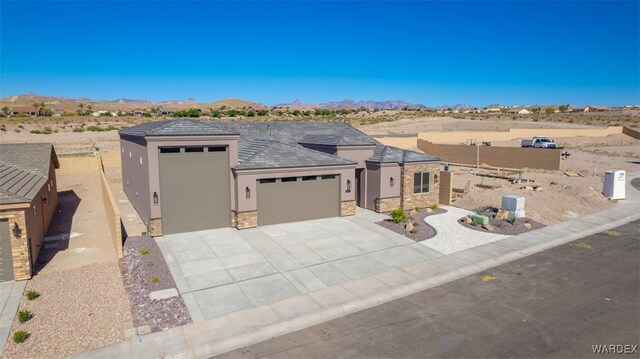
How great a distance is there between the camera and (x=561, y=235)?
17734mm

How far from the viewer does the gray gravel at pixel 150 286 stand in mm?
10070

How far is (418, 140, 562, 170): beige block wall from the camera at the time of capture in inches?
1449

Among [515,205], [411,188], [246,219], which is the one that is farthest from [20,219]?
[515,205]

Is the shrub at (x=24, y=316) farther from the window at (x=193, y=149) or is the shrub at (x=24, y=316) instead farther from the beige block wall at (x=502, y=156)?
the beige block wall at (x=502, y=156)

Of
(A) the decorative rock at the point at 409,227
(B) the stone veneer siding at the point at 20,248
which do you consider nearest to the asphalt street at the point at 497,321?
(A) the decorative rock at the point at 409,227

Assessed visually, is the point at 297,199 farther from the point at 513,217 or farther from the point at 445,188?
the point at 513,217

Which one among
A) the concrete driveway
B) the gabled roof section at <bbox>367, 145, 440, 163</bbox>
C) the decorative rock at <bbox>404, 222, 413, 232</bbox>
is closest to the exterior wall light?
the concrete driveway

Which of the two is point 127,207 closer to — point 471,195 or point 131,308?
point 131,308

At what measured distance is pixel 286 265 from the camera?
45.5 feet

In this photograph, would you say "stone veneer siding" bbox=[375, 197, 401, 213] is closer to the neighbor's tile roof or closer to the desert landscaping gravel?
the desert landscaping gravel

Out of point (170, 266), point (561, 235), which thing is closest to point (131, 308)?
point (170, 266)

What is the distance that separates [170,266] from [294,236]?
5.25 meters

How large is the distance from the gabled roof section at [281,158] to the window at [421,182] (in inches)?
150

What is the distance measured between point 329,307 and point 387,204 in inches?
437
